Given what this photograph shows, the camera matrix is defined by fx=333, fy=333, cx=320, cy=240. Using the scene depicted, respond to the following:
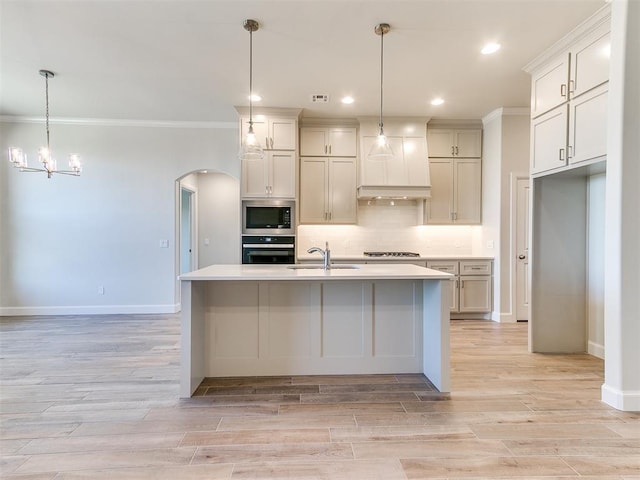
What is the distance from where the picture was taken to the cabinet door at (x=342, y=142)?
4.82 metres

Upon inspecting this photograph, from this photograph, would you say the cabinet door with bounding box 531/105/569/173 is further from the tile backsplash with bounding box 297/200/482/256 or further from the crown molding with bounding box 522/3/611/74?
the tile backsplash with bounding box 297/200/482/256

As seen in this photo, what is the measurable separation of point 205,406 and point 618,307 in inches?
111

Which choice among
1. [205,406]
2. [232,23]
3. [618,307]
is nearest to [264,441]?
[205,406]

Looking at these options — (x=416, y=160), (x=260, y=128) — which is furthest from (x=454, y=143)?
(x=260, y=128)

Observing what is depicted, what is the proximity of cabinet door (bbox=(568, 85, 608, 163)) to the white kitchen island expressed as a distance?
5.47 ft

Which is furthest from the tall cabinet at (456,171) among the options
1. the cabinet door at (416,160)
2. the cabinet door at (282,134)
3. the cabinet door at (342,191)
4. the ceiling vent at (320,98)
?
the cabinet door at (282,134)

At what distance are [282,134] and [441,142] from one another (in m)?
2.33

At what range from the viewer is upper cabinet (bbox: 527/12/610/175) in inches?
102

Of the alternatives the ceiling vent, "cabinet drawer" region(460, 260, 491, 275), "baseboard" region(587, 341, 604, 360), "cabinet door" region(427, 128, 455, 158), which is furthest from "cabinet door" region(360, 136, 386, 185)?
"baseboard" region(587, 341, 604, 360)

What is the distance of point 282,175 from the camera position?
4.46 meters

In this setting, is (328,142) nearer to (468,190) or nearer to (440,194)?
(440,194)

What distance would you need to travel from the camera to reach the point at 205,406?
7.37 ft

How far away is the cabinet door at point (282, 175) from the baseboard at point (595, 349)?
3630 millimetres

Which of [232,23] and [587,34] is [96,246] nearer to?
[232,23]
